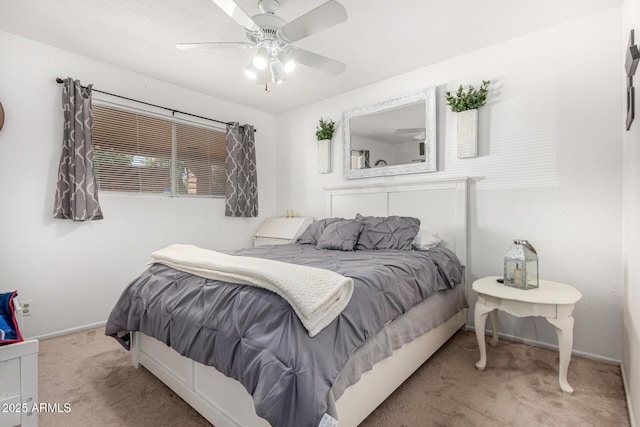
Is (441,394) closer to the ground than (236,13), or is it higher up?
closer to the ground

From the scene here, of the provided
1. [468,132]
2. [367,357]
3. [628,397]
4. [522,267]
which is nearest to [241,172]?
[468,132]

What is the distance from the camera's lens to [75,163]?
8.80 feet

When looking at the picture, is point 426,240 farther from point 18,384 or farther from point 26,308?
point 26,308

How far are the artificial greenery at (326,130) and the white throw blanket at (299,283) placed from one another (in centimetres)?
252

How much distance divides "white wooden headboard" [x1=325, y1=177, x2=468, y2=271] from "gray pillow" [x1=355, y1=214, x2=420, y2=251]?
1.04ft

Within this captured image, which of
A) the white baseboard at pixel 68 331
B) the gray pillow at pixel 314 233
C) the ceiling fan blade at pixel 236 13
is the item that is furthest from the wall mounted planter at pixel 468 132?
the white baseboard at pixel 68 331

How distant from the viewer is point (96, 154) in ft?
9.56

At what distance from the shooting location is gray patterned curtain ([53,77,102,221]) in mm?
2645

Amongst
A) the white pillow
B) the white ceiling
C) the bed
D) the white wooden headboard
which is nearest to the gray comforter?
the bed

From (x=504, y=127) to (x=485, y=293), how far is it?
1505mm

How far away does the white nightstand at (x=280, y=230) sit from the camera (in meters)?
3.83

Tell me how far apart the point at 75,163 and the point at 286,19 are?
2174 mm

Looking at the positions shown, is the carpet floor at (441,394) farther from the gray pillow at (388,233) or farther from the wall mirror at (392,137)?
the wall mirror at (392,137)

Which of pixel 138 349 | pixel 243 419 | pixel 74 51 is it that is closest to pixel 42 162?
pixel 74 51
